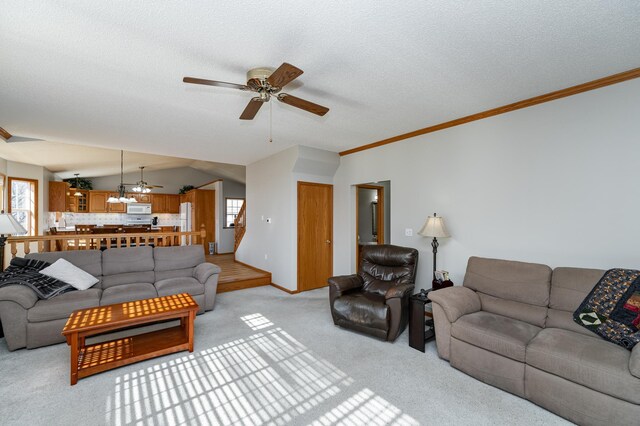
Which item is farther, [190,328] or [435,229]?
[435,229]

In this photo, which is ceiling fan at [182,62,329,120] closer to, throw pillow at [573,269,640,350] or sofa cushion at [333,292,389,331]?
sofa cushion at [333,292,389,331]

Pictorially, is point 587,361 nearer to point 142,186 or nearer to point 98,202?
point 142,186

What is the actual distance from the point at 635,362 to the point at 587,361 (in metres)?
0.23

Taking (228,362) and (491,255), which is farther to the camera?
(491,255)

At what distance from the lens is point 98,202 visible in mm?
9117

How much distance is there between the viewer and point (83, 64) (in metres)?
2.36

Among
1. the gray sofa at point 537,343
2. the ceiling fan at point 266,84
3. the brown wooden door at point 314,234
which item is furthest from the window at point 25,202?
the gray sofa at point 537,343

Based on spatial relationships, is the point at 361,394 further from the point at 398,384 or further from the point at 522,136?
the point at 522,136

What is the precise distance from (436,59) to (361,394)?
2.84 metres

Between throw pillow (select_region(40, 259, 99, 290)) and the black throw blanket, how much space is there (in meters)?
0.06

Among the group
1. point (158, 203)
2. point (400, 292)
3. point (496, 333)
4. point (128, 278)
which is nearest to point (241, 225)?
point (128, 278)

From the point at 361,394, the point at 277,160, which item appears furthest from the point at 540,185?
the point at 277,160

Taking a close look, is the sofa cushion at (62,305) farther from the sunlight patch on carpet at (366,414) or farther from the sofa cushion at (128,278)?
the sunlight patch on carpet at (366,414)

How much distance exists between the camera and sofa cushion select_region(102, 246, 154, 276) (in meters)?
4.08
